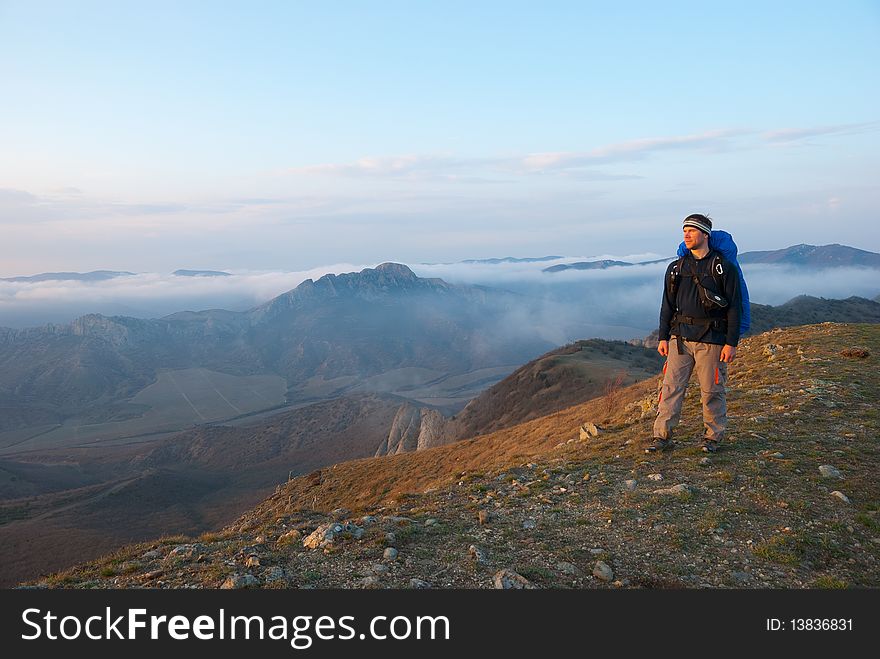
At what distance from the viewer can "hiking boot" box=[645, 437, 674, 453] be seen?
895 centimetres

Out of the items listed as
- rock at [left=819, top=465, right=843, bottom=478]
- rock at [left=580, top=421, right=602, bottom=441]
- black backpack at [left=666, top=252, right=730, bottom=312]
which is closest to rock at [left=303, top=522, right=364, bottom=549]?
black backpack at [left=666, top=252, right=730, bottom=312]

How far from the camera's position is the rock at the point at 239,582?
5086mm

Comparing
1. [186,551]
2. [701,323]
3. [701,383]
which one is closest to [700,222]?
[701,323]

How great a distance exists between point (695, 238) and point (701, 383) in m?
2.28

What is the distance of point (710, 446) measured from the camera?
335 inches

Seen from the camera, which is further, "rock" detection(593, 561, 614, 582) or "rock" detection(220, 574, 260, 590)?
"rock" detection(593, 561, 614, 582)

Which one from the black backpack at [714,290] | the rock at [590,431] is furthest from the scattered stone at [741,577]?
the rock at [590,431]

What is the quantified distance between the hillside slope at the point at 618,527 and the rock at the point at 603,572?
0.01 m

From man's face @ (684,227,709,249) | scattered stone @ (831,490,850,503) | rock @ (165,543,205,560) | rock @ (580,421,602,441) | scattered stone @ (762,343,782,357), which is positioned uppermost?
man's face @ (684,227,709,249)

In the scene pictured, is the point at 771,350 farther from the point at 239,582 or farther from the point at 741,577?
the point at 239,582

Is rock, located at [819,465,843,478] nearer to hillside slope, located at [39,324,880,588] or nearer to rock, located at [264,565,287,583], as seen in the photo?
hillside slope, located at [39,324,880,588]

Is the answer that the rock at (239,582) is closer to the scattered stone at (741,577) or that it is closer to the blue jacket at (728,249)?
the scattered stone at (741,577)

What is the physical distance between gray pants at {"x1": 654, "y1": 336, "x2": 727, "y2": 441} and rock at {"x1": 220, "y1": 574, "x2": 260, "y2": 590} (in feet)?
21.0

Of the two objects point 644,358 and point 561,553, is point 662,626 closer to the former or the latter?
point 561,553
